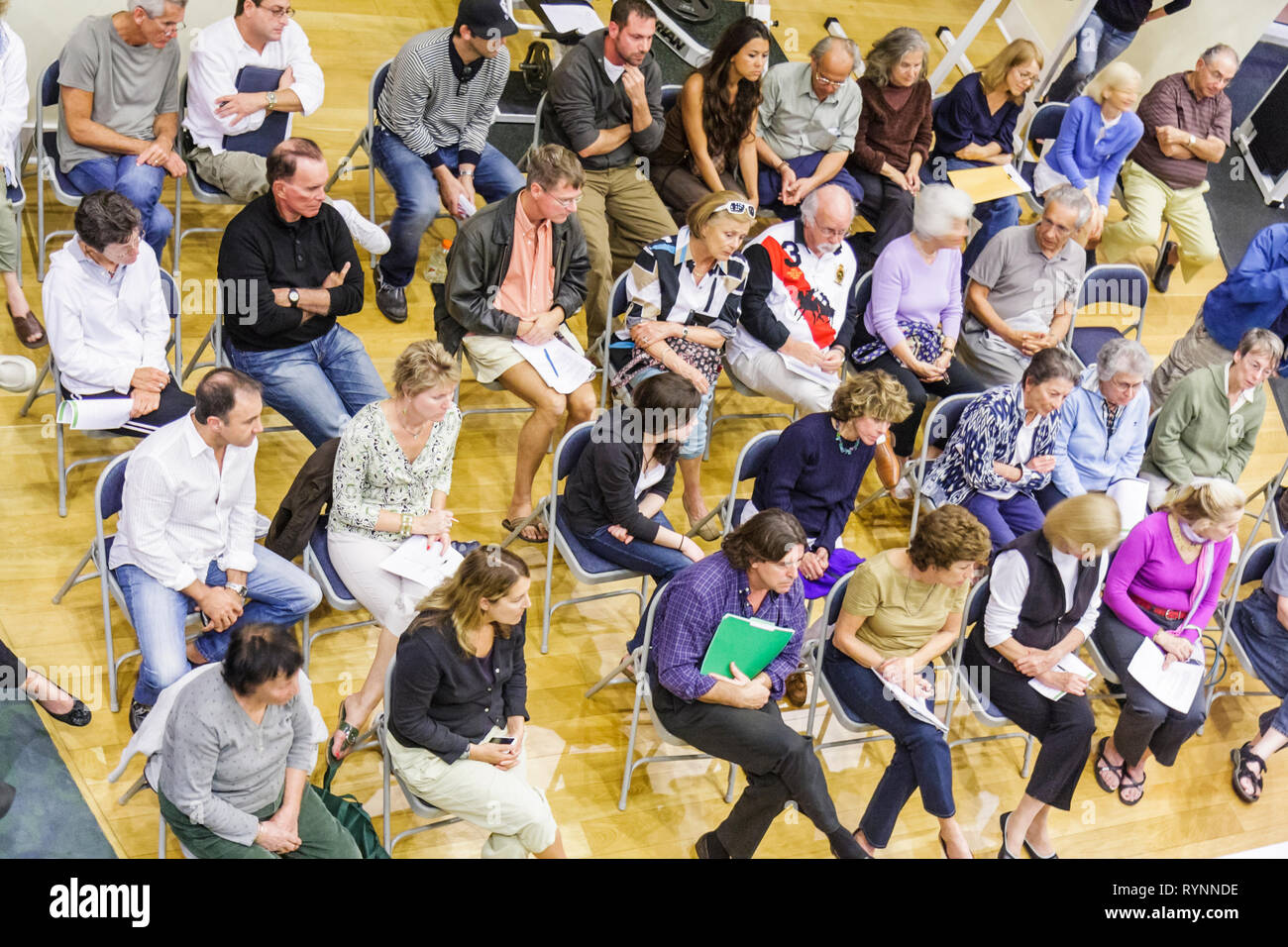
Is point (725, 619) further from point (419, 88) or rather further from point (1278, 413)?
point (1278, 413)

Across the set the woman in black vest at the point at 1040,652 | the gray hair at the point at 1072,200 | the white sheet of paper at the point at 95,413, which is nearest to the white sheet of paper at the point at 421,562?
the white sheet of paper at the point at 95,413

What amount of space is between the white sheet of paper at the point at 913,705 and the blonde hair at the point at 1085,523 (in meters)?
0.71

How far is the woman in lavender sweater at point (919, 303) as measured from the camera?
5.51 m

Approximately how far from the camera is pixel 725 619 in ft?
13.5

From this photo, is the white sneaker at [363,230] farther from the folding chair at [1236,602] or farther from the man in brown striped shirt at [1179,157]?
the man in brown striped shirt at [1179,157]

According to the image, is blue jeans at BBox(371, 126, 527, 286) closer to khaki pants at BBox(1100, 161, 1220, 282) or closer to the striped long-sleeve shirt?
the striped long-sleeve shirt

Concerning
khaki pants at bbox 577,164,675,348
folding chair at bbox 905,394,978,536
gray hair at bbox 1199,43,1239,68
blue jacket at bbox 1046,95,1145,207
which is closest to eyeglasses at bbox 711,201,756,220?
khaki pants at bbox 577,164,675,348

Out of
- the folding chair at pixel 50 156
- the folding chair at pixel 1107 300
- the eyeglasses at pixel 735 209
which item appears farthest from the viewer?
the folding chair at pixel 1107 300

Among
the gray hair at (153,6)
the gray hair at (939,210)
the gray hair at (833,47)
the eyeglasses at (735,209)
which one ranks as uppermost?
the gray hair at (153,6)

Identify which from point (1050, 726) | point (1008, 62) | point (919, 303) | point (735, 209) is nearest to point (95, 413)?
point (735, 209)

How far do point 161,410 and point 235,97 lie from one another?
1.41m
